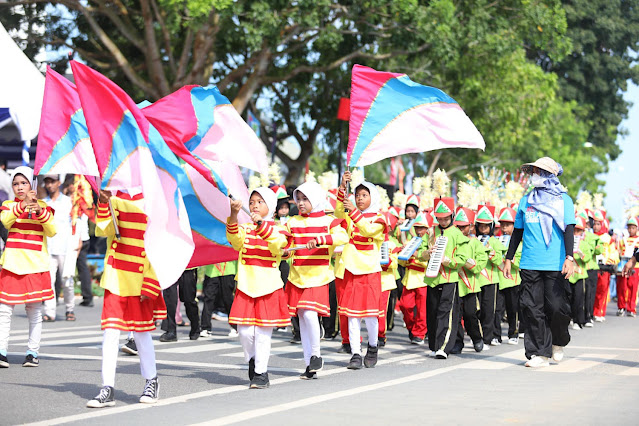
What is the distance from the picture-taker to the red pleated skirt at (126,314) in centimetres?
858

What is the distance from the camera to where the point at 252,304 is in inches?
382

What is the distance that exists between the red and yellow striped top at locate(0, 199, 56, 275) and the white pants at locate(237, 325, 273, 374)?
2598 millimetres

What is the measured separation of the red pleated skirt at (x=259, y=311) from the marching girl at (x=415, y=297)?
5.01m

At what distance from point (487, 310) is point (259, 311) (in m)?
5.25

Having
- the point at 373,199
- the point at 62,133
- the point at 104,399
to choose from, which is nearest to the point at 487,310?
the point at 373,199

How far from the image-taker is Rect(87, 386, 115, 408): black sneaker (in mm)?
8328

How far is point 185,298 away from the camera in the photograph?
14.3 meters

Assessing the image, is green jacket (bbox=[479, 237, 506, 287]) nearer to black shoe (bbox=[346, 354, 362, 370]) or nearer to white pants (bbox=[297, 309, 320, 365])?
black shoe (bbox=[346, 354, 362, 370])

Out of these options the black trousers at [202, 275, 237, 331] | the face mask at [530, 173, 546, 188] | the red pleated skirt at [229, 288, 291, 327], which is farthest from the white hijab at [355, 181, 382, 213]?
the black trousers at [202, 275, 237, 331]

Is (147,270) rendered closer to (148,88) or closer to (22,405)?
(22,405)

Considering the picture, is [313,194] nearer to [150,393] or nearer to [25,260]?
[150,393]

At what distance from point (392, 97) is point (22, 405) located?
5.29 m

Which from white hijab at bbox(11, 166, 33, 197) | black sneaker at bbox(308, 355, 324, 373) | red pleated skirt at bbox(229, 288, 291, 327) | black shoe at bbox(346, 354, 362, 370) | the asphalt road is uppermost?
white hijab at bbox(11, 166, 33, 197)

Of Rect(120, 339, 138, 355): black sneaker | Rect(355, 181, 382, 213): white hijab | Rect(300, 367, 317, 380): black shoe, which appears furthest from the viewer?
Rect(120, 339, 138, 355): black sneaker
